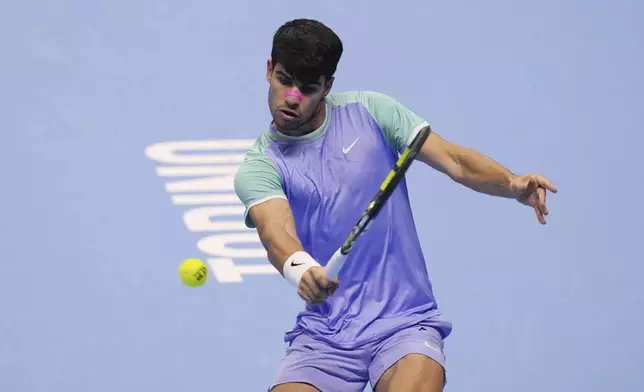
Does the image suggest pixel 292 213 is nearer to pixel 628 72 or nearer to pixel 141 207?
pixel 141 207

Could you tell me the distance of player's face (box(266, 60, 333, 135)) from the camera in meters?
3.46

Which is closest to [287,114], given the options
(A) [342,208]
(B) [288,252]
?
(A) [342,208]

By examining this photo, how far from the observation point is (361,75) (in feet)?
21.0

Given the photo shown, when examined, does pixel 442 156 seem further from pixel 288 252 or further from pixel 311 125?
pixel 288 252

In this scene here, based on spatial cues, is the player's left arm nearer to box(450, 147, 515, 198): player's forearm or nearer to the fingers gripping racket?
box(450, 147, 515, 198): player's forearm

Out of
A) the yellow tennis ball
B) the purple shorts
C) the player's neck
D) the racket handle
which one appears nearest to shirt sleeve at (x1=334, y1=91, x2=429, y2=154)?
the player's neck

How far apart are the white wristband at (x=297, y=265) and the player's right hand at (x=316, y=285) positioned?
0.06 m

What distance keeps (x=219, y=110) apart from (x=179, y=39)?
513 millimetres

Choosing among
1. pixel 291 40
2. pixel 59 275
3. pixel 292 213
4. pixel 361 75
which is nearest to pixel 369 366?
pixel 292 213

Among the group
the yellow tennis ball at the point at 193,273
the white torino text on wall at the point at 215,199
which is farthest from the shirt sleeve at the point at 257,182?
the white torino text on wall at the point at 215,199

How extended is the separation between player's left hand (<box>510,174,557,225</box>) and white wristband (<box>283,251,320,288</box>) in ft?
1.94

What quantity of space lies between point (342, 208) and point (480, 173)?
38 cm

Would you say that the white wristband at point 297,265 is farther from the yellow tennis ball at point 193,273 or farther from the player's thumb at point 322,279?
the yellow tennis ball at point 193,273

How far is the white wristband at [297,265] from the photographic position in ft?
10.2
